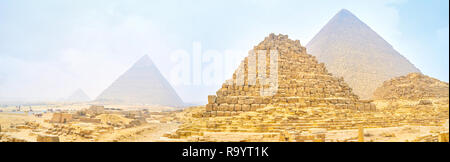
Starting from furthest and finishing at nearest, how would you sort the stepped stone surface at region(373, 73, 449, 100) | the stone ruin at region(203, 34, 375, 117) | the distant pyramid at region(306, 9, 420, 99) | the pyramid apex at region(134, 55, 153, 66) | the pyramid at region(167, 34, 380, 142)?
the pyramid apex at region(134, 55, 153, 66), the distant pyramid at region(306, 9, 420, 99), the stepped stone surface at region(373, 73, 449, 100), the stone ruin at region(203, 34, 375, 117), the pyramid at region(167, 34, 380, 142)

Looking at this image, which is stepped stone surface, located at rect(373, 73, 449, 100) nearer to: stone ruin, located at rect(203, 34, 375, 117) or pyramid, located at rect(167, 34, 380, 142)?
stone ruin, located at rect(203, 34, 375, 117)

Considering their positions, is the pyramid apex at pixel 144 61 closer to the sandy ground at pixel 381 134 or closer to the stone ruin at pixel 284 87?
the stone ruin at pixel 284 87

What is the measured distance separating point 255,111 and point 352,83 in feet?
92.2

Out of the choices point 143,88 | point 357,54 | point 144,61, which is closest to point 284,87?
point 357,54

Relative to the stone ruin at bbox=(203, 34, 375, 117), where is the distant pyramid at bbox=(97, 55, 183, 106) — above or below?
above

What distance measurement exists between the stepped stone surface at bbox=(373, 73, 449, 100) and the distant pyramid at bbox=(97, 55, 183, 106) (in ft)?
154

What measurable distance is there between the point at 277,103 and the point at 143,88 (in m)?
61.1

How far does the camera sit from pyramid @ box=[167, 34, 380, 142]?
1262 cm

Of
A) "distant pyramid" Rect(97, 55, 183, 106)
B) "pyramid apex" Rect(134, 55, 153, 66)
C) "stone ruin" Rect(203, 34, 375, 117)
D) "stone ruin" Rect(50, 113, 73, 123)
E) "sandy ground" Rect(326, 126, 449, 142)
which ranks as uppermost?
"pyramid apex" Rect(134, 55, 153, 66)

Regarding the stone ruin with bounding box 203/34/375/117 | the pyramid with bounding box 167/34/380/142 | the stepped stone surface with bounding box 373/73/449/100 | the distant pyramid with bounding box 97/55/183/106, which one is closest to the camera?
the pyramid with bounding box 167/34/380/142

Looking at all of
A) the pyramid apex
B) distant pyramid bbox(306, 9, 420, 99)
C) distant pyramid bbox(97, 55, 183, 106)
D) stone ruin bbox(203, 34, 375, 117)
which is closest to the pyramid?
stone ruin bbox(203, 34, 375, 117)

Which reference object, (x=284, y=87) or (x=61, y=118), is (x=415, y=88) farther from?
(x=61, y=118)

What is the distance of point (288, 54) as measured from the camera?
20.9 meters
